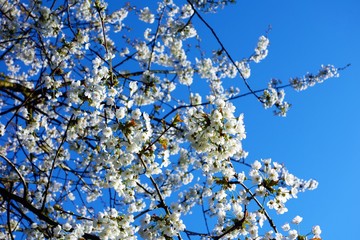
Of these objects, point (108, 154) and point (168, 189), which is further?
point (168, 189)

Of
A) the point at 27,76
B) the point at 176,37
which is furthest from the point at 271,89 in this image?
the point at 27,76

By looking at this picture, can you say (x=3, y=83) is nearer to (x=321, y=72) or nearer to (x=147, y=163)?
(x=147, y=163)

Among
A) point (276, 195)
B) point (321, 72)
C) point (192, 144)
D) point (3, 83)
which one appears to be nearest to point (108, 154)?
point (192, 144)

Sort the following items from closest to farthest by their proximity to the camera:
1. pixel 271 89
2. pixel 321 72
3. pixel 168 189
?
pixel 271 89 < pixel 168 189 < pixel 321 72

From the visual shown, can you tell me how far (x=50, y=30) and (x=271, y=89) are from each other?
11.3 ft

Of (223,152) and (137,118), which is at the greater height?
(137,118)

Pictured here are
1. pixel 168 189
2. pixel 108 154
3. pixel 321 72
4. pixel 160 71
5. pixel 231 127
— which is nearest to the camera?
pixel 231 127

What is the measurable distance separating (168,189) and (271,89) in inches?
98.2

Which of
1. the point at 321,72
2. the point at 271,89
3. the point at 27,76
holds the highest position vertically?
the point at 27,76

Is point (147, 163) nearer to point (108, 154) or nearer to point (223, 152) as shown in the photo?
point (108, 154)

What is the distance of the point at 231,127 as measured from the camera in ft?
10.8

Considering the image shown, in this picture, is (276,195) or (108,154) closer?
(276,195)

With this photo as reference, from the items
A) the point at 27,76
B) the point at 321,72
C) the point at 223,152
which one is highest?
the point at 27,76

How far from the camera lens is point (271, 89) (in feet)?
19.6
